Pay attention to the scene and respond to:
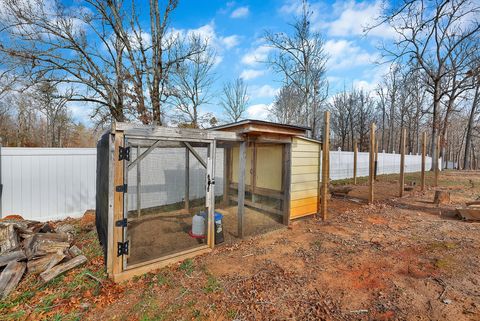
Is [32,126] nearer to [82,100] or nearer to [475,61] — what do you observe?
[82,100]

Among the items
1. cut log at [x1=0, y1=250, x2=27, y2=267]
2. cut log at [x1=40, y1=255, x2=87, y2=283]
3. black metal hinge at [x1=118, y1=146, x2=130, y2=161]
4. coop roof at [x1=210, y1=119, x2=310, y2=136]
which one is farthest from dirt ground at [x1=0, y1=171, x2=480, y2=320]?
coop roof at [x1=210, y1=119, x2=310, y2=136]

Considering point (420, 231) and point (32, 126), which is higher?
point (32, 126)

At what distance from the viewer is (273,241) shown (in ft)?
13.5

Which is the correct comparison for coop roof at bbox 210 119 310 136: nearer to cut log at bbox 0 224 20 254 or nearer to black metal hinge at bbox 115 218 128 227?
black metal hinge at bbox 115 218 128 227

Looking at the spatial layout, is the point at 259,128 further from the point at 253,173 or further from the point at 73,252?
the point at 73,252

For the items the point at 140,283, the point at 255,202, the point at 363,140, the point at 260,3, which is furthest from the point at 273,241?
the point at 363,140

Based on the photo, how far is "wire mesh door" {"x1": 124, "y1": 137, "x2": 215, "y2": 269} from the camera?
11.4 feet

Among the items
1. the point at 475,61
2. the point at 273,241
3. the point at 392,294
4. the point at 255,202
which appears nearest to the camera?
the point at 392,294

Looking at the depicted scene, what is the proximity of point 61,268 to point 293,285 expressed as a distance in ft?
10.4

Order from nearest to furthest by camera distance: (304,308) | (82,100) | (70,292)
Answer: (304,308) < (70,292) < (82,100)

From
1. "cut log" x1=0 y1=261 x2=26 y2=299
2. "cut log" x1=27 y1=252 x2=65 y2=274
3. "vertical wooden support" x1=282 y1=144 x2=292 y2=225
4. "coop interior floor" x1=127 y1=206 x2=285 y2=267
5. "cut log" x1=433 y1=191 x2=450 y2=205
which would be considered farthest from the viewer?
"cut log" x1=433 y1=191 x2=450 y2=205

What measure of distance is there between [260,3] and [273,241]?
945 cm

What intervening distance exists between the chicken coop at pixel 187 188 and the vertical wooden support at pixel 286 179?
2 cm

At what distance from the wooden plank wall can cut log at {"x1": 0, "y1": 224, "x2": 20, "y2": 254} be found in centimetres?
489
